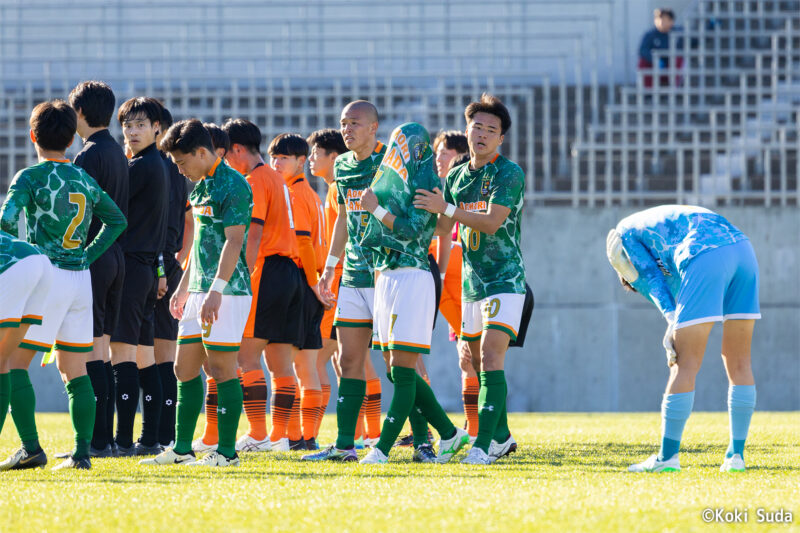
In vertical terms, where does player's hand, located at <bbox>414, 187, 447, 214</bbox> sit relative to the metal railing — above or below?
below

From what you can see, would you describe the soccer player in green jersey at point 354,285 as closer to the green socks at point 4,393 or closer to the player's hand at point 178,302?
the player's hand at point 178,302

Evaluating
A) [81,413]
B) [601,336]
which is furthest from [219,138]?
[601,336]

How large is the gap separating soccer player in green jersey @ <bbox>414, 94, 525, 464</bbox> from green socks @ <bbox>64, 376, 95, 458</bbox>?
6.12 ft

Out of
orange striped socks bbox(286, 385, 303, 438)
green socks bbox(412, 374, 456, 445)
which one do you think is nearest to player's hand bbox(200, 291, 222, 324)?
green socks bbox(412, 374, 456, 445)

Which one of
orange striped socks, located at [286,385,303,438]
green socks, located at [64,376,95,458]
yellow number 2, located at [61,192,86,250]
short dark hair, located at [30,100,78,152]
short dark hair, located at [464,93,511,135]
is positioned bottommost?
orange striped socks, located at [286,385,303,438]

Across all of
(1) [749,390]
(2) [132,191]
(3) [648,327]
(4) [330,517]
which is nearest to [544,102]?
(3) [648,327]

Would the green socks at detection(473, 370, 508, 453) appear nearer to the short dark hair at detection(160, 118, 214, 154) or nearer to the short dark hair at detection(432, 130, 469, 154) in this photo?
the short dark hair at detection(160, 118, 214, 154)

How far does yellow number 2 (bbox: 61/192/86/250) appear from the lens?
540cm

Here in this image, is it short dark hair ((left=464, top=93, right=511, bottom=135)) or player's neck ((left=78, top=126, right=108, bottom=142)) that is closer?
short dark hair ((left=464, top=93, right=511, bottom=135))

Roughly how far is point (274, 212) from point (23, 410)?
2031 mm

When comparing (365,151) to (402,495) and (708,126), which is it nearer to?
(402,495)

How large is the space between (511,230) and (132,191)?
2305mm

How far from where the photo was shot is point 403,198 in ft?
18.2

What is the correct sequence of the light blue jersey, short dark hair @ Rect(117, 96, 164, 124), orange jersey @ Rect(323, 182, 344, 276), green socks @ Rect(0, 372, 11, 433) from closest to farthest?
the light blue jersey
green socks @ Rect(0, 372, 11, 433)
short dark hair @ Rect(117, 96, 164, 124)
orange jersey @ Rect(323, 182, 344, 276)
